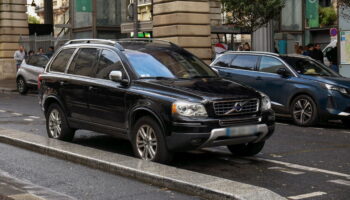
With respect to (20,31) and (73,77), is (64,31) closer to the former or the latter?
(20,31)

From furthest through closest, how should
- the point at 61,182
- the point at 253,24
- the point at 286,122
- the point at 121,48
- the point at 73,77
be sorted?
the point at 253,24 < the point at 286,122 < the point at 73,77 < the point at 121,48 < the point at 61,182

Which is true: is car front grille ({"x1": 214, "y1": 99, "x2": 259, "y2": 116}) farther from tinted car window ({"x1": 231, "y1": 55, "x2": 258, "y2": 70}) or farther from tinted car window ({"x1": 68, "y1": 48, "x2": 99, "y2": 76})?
tinted car window ({"x1": 231, "y1": 55, "x2": 258, "y2": 70})

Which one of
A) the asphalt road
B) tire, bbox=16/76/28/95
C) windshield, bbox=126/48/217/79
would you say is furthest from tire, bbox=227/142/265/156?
tire, bbox=16/76/28/95

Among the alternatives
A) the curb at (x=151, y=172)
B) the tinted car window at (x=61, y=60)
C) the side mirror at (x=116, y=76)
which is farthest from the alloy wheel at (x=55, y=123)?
the side mirror at (x=116, y=76)

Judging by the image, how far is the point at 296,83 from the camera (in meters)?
13.4

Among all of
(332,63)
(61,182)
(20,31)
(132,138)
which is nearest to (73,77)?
(132,138)

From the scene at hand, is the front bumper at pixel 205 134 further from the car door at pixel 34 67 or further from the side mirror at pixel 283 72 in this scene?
the car door at pixel 34 67

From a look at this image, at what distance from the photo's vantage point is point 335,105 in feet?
42.2

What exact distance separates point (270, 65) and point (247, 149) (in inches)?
215

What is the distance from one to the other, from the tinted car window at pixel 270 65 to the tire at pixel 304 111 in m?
0.94

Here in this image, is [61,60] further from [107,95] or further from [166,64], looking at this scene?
[166,64]

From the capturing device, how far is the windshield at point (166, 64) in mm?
8805

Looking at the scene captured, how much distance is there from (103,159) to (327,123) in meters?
7.64

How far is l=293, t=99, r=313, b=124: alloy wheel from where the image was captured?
13.3 m
